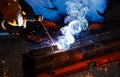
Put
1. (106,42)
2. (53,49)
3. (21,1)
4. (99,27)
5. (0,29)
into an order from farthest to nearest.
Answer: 1. (99,27)
2. (21,1)
3. (0,29)
4. (106,42)
5. (53,49)

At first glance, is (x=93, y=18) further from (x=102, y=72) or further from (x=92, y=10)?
(x=102, y=72)

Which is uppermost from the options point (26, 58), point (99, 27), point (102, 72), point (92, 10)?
point (92, 10)

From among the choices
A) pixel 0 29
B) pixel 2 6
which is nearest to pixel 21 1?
pixel 0 29

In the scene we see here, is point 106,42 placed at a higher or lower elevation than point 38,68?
higher

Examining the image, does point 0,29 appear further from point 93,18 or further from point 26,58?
point 93,18

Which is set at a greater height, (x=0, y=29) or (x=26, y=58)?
(x=0, y=29)

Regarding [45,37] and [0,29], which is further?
[45,37]

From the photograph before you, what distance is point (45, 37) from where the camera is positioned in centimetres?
773

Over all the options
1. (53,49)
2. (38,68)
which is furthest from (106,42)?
(38,68)

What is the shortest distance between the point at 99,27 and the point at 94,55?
8.00 feet

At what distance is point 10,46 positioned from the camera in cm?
560

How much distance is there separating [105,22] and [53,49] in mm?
3244

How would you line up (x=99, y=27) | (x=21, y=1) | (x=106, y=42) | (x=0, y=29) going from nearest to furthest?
(x=106, y=42) → (x=0, y=29) → (x=21, y=1) → (x=99, y=27)

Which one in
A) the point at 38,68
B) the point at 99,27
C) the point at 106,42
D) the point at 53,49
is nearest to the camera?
the point at 38,68
